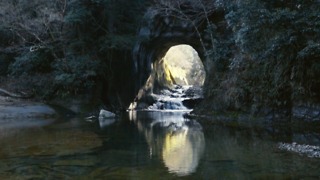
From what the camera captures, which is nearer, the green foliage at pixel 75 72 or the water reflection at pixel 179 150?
the water reflection at pixel 179 150

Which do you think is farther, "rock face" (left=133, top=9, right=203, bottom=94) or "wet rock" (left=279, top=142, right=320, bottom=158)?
"rock face" (left=133, top=9, right=203, bottom=94)

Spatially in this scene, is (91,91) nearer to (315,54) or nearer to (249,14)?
(249,14)

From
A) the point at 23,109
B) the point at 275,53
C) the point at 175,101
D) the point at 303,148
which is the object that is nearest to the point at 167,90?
the point at 175,101

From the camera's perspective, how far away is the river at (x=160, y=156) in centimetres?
707

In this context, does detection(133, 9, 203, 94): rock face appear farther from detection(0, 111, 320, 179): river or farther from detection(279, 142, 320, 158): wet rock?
detection(279, 142, 320, 158): wet rock

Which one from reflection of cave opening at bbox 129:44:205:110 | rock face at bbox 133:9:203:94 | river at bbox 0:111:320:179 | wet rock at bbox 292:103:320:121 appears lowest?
river at bbox 0:111:320:179

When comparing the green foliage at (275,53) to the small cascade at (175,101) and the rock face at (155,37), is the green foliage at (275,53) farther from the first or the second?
the small cascade at (175,101)

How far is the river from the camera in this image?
23.2 ft

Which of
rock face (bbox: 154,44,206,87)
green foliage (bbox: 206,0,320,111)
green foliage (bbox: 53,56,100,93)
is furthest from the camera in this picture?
rock face (bbox: 154,44,206,87)

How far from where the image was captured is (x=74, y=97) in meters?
25.1

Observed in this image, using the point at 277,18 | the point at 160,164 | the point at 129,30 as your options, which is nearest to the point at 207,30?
the point at 129,30

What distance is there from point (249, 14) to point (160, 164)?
808 cm

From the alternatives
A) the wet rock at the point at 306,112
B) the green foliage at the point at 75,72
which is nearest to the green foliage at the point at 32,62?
the green foliage at the point at 75,72

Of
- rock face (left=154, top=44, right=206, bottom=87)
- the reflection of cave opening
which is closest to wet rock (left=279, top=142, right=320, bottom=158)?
the reflection of cave opening
